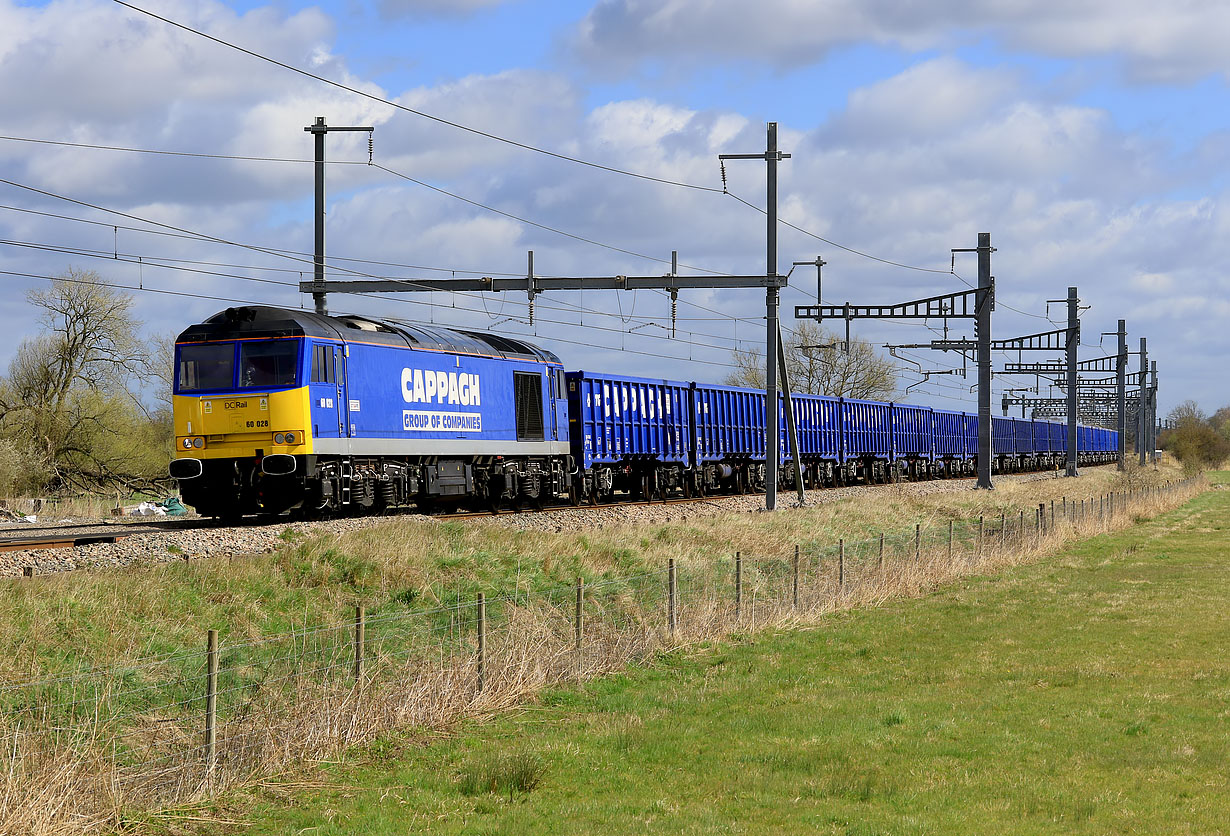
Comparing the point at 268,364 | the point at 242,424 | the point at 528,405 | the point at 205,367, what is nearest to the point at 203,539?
the point at 242,424

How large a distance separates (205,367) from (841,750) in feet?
53.3

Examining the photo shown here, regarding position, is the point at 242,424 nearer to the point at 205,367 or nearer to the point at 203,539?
the point at 205,367

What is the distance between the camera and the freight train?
2314 centimetres

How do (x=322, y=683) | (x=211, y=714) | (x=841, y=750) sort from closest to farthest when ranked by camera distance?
(x=211, y=714), (x=841, y=750), (x=322, y=683)

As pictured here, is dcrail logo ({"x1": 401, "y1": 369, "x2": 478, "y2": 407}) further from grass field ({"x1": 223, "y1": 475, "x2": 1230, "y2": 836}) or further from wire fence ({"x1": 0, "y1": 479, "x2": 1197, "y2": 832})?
grass field ({"x1": 223, "y1": 475, "x2": 1230, "y2": 836})

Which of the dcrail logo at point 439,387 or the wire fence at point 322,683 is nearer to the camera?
the wire fence at point 322,683

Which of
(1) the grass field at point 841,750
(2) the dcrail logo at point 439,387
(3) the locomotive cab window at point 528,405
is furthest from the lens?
(3) the locomotive cab window at point 528,405

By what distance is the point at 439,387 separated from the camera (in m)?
27.9

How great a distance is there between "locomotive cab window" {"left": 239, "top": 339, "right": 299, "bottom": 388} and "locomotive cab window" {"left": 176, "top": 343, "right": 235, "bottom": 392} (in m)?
0.25

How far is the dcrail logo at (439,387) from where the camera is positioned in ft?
87.5

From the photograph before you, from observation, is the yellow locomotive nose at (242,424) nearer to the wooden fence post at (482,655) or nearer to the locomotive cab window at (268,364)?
the locomotive cab window at (268,364)

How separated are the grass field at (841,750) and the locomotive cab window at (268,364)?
10.8 meters

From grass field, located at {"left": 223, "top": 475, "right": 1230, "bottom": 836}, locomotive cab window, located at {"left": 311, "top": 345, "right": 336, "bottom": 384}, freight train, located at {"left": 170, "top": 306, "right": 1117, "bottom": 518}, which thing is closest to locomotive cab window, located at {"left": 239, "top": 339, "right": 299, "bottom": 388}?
freight train, located at {"left": 170, "top": 306, "right": 1117, "bottom": 518}

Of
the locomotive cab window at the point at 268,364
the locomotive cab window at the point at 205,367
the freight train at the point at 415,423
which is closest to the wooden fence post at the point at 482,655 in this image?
the freight train at the point at 415,423
